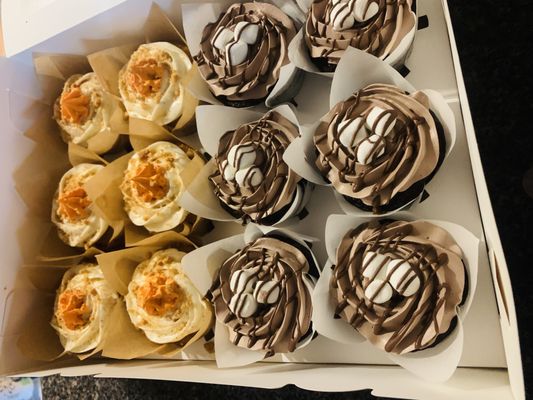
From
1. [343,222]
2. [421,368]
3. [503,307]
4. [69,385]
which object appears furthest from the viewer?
[69,385]

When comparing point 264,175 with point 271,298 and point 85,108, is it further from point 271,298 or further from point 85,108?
point 85,108

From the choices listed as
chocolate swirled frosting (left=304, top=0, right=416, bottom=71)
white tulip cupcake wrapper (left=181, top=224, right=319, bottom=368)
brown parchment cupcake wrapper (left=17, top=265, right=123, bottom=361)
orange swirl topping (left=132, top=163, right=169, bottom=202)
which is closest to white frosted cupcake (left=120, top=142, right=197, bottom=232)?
orange swirl topping (left=132, top=163, right=169, bottom=202)

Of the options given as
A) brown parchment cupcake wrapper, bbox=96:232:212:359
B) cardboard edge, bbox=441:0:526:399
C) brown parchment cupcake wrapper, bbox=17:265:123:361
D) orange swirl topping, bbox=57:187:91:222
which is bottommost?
brown parchment cupcake wrapper, bbox=17:265:123:361

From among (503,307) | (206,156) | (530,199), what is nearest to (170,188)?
(206,156)

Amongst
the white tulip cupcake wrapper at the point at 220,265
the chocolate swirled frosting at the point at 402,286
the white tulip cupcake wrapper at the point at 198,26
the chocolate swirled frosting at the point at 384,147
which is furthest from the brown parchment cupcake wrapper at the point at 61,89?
the chocolate swirled frosting at the point at 402,286

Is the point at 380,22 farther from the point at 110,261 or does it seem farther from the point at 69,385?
the point at 69,385

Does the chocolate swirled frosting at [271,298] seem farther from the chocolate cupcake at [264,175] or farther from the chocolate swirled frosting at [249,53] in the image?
the chocolate swirled frosting at [249,53]

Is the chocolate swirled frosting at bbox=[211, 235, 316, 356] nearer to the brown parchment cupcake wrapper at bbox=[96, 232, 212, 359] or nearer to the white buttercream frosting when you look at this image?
the brown parchment cupcake wrapper at bbox=[96, 232, 212, 359]
